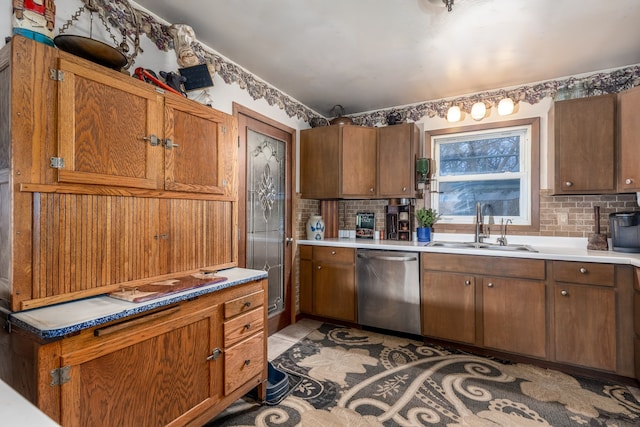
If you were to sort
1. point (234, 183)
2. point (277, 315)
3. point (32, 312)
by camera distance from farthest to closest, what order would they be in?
1. point (277, 315)
2. point (234, 183)
3. point (32, 312)

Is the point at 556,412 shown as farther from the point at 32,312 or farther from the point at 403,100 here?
the point at 403,100

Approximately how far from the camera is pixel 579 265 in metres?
2.27

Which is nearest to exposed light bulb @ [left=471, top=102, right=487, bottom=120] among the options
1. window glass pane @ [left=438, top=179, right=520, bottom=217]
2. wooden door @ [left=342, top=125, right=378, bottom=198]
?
window glass pane @ [left=438, top=179, right=520, bottom=217]

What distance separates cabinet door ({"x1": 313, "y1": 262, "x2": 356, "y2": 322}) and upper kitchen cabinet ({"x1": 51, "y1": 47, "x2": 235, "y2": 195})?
1673mm

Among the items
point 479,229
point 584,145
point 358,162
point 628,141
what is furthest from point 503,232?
point 358,162

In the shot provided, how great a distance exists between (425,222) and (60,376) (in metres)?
3.06

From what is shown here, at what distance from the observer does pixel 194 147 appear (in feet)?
5.98

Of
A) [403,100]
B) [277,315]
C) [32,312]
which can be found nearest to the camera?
[32,312]

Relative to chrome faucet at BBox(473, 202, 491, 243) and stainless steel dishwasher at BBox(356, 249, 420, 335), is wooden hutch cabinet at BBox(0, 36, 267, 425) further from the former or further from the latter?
chrome faucet at BBox(473, 202, 491, 243)

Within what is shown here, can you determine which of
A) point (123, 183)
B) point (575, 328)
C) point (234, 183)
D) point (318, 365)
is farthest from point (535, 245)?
point (123, 183)

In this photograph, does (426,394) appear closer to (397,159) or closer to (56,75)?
(397,159)

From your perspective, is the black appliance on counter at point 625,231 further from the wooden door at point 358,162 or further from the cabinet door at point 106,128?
the cabinet door at point 106,128

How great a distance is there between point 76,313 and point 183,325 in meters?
0.44

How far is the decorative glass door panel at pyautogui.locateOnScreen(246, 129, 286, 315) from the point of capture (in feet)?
9.33
